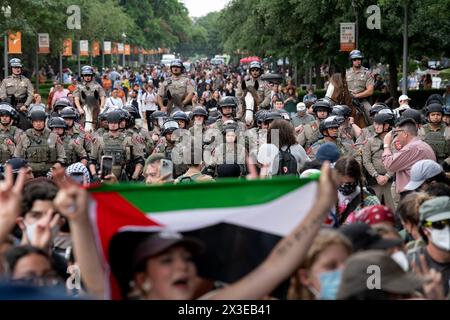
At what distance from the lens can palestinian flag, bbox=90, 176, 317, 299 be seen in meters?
5.27

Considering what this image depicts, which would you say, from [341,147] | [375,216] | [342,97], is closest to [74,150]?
[341,147]

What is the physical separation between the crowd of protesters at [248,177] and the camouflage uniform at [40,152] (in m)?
0.02

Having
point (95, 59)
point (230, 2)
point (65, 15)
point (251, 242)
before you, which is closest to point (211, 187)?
point (251, 242)

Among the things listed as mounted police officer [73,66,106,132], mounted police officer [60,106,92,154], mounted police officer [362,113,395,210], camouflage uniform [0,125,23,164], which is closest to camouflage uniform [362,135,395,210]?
mounted police officer [362,113,395,210]

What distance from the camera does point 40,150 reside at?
15.7 meters

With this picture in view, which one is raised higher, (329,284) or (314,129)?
(314,129)

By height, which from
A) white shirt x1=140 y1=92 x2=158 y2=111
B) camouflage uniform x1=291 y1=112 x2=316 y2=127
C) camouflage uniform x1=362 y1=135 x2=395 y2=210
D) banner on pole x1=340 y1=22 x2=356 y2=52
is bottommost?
camouflage uniform x1=362 y1=135 x2=395 y2=210

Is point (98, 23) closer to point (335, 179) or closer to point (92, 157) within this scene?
point (92, 157)

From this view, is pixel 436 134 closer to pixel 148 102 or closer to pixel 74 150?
pixel 74 150

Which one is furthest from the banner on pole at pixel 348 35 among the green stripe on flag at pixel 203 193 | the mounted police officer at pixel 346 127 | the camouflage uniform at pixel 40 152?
the green stripe on flag at pixel 203 193

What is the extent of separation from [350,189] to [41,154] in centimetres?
661

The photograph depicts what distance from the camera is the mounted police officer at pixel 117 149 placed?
15.7 meters

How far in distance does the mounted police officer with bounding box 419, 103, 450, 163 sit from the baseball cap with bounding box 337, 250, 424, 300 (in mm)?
9917

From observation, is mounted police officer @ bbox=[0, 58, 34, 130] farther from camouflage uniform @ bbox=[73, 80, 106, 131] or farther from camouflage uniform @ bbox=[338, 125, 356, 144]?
camouflage uniform @ bbox=[338, 125, 356, 144]
